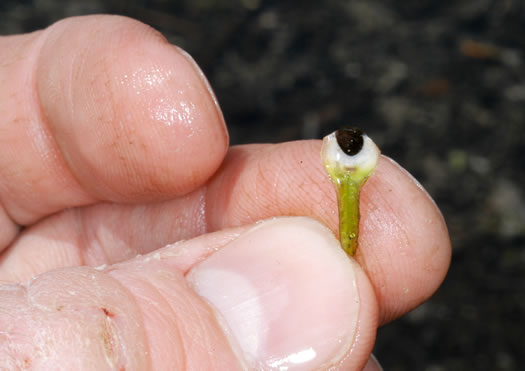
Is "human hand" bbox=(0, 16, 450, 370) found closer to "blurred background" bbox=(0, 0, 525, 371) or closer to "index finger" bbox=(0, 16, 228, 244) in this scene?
"index finger" bbox=(0, 16, 228, 244)

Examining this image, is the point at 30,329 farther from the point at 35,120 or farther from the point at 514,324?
the point at 514,324

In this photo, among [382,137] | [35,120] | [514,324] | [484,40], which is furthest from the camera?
[484,40]

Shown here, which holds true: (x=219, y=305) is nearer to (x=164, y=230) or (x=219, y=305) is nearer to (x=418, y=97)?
(x=164, y=230)

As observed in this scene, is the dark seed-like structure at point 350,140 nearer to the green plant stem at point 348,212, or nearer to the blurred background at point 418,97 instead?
the green plant stem at point 348,212

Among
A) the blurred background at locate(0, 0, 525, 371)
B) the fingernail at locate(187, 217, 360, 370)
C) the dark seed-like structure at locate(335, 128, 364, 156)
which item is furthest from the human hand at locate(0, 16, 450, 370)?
the blurred background at locate(0, 0, 525, 371)

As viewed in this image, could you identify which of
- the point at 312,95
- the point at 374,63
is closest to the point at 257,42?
the point at 312,95

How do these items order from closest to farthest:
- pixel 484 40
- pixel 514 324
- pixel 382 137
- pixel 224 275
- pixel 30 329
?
pixel 30 329 < pixel 224 275 < pixel 514 324 < pixel 382 137 < pixel 484 40

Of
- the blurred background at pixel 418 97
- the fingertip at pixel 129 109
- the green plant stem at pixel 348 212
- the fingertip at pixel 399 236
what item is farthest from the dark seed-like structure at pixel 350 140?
the blurred background at pixel 418 97
